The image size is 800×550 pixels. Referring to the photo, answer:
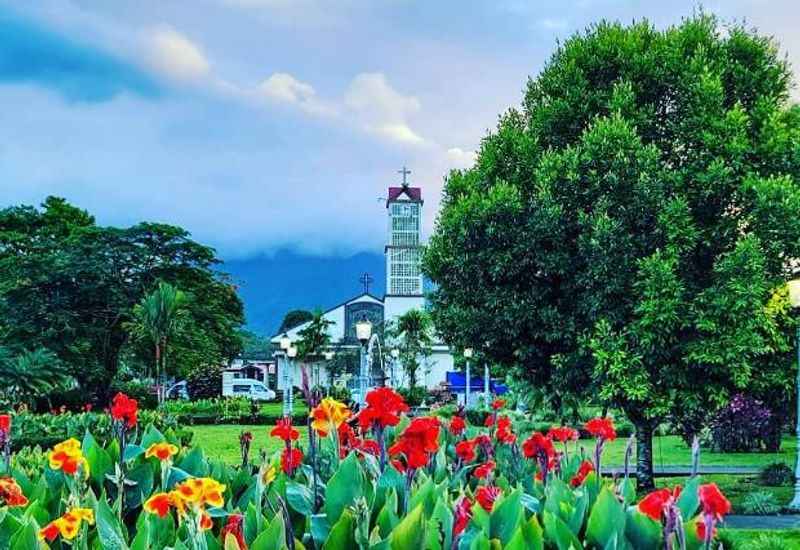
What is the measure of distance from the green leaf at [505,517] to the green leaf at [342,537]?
1.69ft

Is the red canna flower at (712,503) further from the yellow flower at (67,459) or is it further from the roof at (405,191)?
the roof at (405,191)

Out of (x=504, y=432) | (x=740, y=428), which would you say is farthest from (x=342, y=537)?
(x=740, y=428)

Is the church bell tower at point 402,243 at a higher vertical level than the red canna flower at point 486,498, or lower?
higher

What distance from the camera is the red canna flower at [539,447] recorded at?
12.6ft

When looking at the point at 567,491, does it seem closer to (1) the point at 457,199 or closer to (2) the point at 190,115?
(1) the point at 457,199

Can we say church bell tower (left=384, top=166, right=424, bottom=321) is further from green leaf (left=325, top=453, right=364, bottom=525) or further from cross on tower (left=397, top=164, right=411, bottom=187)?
green leaf (left=325, top=453, right=364, bottom=525)

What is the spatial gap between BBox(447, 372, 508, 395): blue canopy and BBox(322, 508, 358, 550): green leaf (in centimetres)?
3797

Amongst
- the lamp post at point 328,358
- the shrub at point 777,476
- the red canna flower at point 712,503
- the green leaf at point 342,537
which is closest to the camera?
the red canna flower at point 712,503

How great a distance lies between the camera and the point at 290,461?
3430mm

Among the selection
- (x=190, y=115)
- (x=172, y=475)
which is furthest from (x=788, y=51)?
(x=190, y=115)

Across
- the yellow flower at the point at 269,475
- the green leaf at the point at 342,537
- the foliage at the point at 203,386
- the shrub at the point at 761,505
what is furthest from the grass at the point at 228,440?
the foliage at the point at 203,386

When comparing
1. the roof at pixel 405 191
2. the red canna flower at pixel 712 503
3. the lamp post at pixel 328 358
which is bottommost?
the red canna flower at pixel 712 503

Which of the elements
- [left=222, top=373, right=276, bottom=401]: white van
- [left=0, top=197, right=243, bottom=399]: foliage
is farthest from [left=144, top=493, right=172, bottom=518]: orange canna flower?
[left=222, top=373, right=276, bottom=401]: white van

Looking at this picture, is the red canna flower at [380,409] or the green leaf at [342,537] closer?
the green leaf at [342,537]
